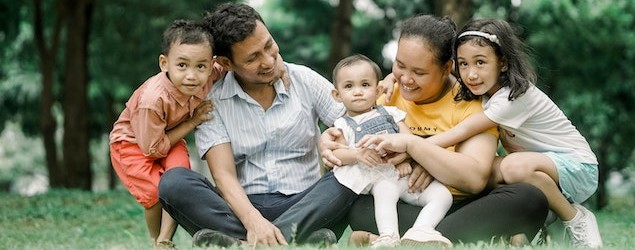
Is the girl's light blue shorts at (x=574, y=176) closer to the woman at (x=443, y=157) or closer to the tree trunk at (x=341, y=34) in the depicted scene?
the woman at (x=443, y=157)

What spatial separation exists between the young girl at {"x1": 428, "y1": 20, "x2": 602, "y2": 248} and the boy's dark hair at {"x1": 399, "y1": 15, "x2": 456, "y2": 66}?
97mm

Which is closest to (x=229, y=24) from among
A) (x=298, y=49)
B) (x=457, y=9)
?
(x=457, y=9)

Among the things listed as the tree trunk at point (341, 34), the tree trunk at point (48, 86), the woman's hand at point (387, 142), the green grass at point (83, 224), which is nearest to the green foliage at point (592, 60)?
the tree trunk at point (341, 34)

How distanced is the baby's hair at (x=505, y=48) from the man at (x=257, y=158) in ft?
2.90

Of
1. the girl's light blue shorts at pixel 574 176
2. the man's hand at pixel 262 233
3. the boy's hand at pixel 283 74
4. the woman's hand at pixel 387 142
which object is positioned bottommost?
the man's hand at pixel 262 233

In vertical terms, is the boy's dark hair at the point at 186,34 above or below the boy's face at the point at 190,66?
above

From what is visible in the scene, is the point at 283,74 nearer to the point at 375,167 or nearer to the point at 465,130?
the point at 375,167

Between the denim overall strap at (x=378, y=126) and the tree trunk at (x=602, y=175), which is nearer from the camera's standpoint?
the denim overall strap at (x=378, y=126)

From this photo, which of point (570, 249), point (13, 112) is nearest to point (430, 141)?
point (570, 249)

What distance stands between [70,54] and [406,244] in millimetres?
10749

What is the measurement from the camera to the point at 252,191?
5.01 meters

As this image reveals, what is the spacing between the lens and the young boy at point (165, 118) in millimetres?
4777

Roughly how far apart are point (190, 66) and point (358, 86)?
2.90 ft

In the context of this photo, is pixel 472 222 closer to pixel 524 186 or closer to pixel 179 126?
pixel 524 186
